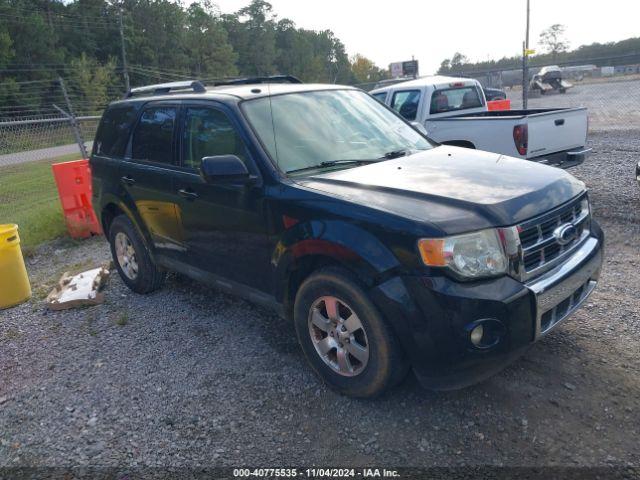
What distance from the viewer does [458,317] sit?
107 inches

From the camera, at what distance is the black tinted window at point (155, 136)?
452 cm

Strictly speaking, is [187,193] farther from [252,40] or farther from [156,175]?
[252,40]

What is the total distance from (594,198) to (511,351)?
18.4 feet

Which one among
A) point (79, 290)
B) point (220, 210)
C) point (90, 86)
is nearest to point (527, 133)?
point (220, 210)

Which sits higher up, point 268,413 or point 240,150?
point 240,150

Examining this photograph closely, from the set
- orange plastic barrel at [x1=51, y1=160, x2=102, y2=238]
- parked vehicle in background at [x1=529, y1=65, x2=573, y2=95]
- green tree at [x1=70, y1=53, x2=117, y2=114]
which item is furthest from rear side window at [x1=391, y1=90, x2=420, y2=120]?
parked vehicle in background at [x1=529, y1=65, x2=573, y2=95]

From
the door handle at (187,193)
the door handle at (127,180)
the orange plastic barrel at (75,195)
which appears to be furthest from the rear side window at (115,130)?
the orange plastic barrel at (75,195)

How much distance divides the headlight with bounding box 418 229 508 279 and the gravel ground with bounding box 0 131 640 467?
36.0 inches

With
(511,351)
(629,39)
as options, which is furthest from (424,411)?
(629,39)

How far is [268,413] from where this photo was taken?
3334 mm

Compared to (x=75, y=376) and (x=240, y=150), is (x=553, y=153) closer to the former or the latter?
(x=240, y=150)

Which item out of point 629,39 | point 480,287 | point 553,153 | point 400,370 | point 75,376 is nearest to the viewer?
point 480,287

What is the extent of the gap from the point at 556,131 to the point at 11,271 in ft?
22.7

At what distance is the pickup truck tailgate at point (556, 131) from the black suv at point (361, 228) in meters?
3.15
